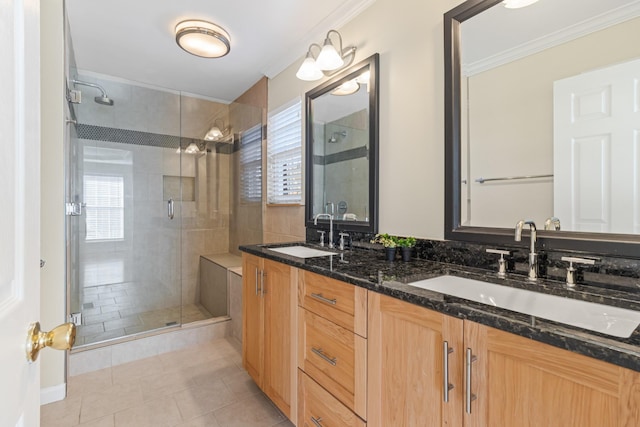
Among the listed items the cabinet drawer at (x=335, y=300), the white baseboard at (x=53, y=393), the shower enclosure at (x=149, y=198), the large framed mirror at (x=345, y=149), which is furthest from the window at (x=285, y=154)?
the white baseboard at (x=53, y=393)

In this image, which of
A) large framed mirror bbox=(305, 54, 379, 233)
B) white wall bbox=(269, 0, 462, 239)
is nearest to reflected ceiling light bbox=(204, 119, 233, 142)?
large framed mirror bbox=(305, 54, 379, 233)

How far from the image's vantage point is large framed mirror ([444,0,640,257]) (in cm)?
99

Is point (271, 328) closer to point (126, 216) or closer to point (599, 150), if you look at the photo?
point (599, 150)

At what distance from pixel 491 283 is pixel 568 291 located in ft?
0.71

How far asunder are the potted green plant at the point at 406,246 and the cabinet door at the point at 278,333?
1.86ft

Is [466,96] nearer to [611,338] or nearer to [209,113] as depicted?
[611,338]

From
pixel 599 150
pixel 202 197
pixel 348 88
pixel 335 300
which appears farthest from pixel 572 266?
pixel 202 197

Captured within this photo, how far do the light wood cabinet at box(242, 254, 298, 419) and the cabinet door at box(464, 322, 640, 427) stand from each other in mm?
873

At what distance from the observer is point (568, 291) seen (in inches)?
37.8

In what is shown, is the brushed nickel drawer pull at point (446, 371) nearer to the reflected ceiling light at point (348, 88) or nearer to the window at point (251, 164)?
the reflected ceiling light at point (348, 88)

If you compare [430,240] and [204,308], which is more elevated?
[430,240]

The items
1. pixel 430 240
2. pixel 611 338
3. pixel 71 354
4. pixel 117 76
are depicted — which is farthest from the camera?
pixel 117 76

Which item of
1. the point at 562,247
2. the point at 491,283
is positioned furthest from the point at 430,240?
the point at 562,247

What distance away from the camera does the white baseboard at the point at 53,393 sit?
5.90ft
